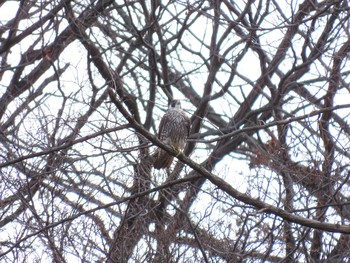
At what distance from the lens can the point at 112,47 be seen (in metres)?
12.3

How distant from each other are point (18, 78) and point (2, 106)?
1.33 meters

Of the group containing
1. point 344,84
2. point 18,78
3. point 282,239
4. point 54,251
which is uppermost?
point 18,78

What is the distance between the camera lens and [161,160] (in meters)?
9.52

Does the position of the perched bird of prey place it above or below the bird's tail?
above

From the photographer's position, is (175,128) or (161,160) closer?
(161,160)

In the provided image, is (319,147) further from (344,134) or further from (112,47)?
(112,47)

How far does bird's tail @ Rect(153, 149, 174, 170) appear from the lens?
9391 mm

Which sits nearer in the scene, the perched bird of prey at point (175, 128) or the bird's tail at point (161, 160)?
the bird's tail at point (161, 160)

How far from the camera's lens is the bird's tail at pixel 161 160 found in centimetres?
939

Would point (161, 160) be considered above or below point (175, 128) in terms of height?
below

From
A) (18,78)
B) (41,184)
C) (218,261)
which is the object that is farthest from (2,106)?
(218,261)

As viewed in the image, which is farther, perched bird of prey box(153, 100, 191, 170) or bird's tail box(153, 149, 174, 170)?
perched bird of prey box(153, 100, 191, 170)

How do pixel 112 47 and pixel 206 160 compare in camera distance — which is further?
pixel 112 47

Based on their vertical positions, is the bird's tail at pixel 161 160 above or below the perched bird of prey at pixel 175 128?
below
